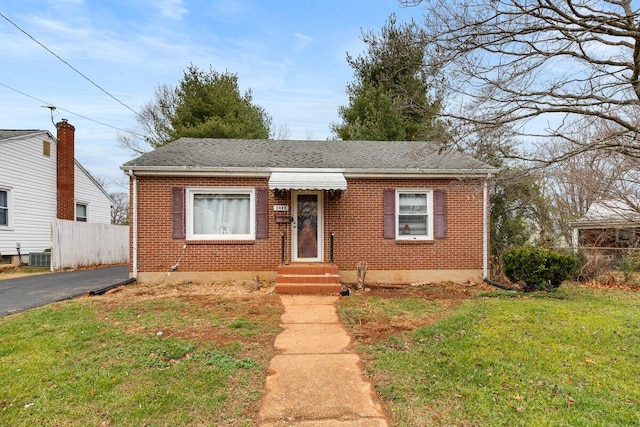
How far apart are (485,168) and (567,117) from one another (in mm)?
4801

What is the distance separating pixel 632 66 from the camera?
4.88 meters

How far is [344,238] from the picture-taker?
35.3 ft

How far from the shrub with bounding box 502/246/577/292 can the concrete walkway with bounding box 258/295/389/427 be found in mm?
5686

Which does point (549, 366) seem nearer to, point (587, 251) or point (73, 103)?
point (587, 251)

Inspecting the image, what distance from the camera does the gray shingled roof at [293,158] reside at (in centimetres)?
1040

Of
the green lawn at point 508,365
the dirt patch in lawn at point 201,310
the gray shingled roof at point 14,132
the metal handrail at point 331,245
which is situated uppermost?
the gray shingled roof at point 14,132

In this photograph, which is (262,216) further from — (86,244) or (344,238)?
(86,244)

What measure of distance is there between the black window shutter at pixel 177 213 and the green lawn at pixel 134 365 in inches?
131

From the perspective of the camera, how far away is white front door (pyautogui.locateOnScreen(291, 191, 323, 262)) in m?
10.8

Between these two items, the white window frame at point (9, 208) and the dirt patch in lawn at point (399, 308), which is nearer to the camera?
the dirt patch in lawn at point (399, 308)

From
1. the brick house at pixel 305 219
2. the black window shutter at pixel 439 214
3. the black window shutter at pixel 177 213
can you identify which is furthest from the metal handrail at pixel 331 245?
the black window shutter at pixel 177 213

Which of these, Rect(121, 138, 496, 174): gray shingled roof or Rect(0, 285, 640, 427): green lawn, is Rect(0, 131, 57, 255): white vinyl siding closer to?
Rect(121, 138, 496, 174): gray shingled roof

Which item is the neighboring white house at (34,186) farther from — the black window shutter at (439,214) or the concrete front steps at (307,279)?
the black window shutter at (439,214)

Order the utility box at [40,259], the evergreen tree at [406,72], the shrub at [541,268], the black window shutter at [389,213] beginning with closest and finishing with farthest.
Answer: the evergreen tree at [406,72] < the shrub at [541,268] < the black window shutter at [389,213] < the utility box at [40,259]
